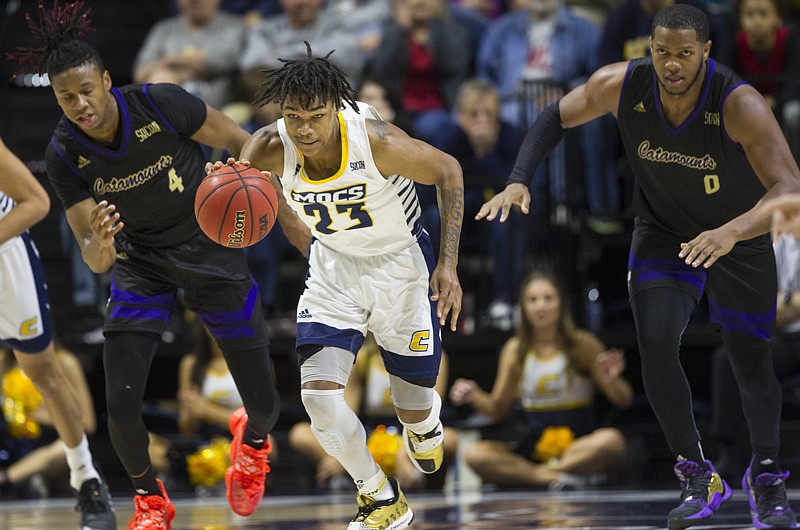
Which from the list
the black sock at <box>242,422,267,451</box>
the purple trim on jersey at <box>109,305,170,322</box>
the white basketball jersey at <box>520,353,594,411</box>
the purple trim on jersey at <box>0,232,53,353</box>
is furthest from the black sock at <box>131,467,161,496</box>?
the white basketball jersey at <box>520,353,594,411</box>

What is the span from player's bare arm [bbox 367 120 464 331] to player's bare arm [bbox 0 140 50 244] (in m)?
1.73

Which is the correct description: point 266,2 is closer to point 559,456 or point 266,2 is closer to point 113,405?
point 559,456

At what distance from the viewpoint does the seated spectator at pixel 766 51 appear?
819cm

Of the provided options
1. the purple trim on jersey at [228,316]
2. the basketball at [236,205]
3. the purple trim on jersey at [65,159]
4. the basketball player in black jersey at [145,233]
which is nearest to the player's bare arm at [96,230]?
the basketball player in black jersey at [145,233]

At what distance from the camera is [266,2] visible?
1065 cm

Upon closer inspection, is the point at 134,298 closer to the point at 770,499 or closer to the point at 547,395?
the point at 770,499

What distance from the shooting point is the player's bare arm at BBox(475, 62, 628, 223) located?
192 inches

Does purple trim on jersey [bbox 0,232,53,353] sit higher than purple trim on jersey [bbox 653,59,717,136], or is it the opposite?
→ purple trim on jersey [bbox 653,59,717,136]

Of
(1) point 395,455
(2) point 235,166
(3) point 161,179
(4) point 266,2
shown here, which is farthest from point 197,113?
(4) point 266,2

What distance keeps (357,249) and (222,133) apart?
0.94 meters

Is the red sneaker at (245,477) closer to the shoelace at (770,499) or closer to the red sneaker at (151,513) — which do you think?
the red sneaker at (151,513)

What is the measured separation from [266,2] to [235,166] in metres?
6.34

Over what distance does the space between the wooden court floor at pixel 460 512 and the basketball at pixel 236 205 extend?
1.61m

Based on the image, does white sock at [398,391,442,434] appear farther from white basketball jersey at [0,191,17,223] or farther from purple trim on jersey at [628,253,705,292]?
white basketball jersey at [0,191,17,223]
